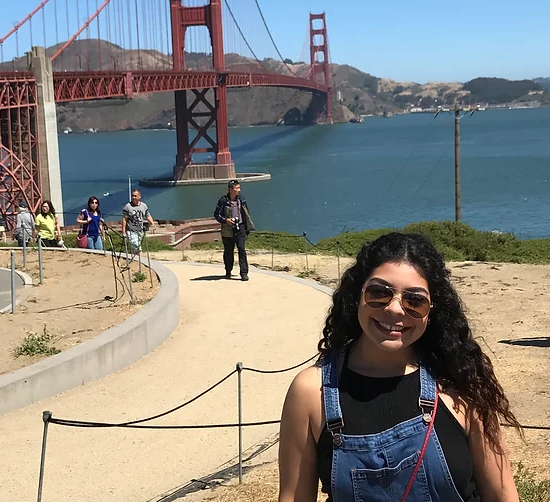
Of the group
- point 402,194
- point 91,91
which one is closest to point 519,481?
point 91,91

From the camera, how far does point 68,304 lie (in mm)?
8898

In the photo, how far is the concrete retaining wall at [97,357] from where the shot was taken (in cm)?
607

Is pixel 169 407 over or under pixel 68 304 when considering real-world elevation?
under

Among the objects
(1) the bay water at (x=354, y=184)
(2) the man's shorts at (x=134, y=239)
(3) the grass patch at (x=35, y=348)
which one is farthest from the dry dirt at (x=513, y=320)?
(1) the bay water at (x=354, y=184)

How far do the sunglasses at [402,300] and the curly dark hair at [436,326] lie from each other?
7 centimetres

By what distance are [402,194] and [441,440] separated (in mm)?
46666

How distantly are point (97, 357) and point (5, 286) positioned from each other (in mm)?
3282

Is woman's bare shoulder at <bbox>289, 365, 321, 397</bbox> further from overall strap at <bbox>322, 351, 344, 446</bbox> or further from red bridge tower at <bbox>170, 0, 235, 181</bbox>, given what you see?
red bridge tower at <bbox>170, 0, 235, 181</bbox>

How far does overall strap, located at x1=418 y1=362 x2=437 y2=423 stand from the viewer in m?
1.94

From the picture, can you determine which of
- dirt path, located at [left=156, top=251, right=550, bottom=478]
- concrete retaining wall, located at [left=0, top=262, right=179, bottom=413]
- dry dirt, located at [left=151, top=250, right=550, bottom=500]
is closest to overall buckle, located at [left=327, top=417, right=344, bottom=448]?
dirt path, located at [left=156, top=251, right=550, bottom=478]

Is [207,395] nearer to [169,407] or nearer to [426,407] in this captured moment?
[169,407]

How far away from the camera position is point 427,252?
2.08 metres

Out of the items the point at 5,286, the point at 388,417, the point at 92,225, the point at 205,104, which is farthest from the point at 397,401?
the point at 205,104

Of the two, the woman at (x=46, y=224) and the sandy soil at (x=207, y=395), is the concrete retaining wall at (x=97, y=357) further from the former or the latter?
the woman at (x=46, y=224)
